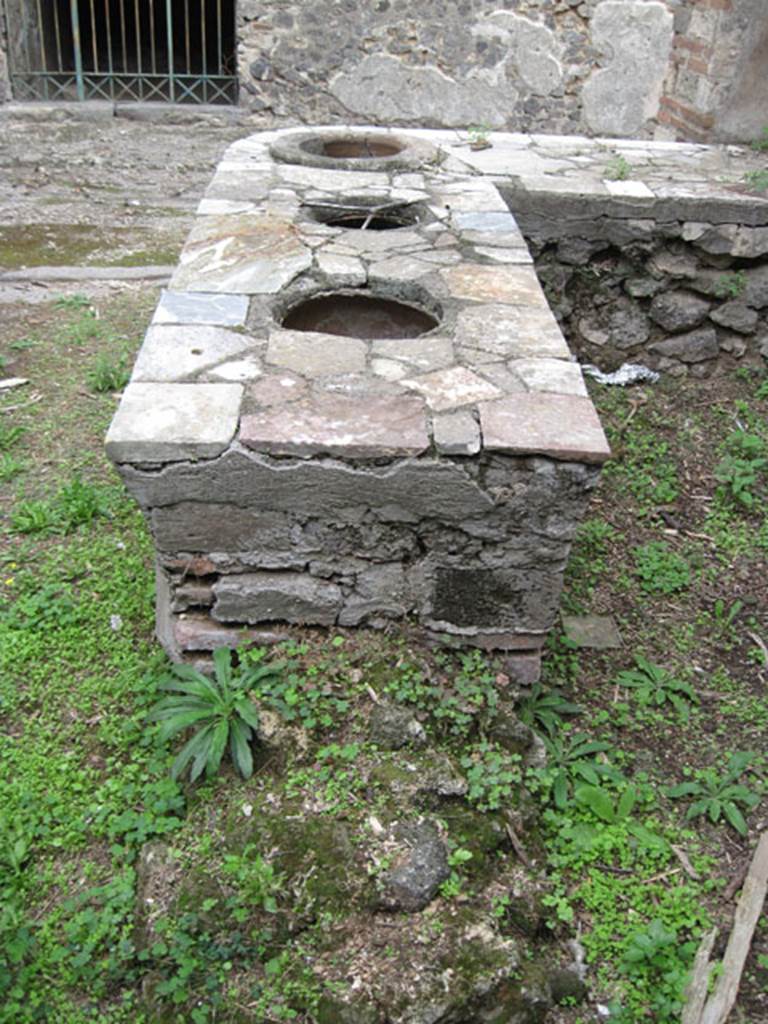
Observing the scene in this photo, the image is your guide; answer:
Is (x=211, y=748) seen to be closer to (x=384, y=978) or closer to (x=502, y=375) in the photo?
(x=384, y=978)

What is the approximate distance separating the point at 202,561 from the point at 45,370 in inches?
102

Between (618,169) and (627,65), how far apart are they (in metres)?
3.58

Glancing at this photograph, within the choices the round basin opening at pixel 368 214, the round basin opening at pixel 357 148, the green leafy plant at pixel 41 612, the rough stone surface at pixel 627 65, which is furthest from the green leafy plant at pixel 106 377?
the rough stone surface at pixel 627 65

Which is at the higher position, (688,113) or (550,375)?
(550,375)

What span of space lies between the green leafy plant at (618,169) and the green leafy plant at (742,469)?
1.52 meters

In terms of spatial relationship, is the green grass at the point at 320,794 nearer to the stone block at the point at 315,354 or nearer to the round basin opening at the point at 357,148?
the stone block at the point at 315,354

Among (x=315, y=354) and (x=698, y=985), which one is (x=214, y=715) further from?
(x=698, y=985)

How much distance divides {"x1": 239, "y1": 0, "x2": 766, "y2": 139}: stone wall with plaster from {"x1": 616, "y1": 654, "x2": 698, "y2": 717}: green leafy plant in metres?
5.78

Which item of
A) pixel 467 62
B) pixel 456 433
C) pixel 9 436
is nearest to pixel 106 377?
pixel 9 436

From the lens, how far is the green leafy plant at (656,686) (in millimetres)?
3160

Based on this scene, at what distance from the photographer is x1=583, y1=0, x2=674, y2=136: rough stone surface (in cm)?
792

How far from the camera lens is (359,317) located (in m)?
3.77

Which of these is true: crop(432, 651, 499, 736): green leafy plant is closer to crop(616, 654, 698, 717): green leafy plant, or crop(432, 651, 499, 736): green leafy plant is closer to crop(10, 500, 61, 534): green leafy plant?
crop(616, 654, 698, 717): green leafy plant

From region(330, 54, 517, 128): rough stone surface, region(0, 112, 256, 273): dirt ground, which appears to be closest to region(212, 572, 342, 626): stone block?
region(0, 112, 256, 273): dirt ground
